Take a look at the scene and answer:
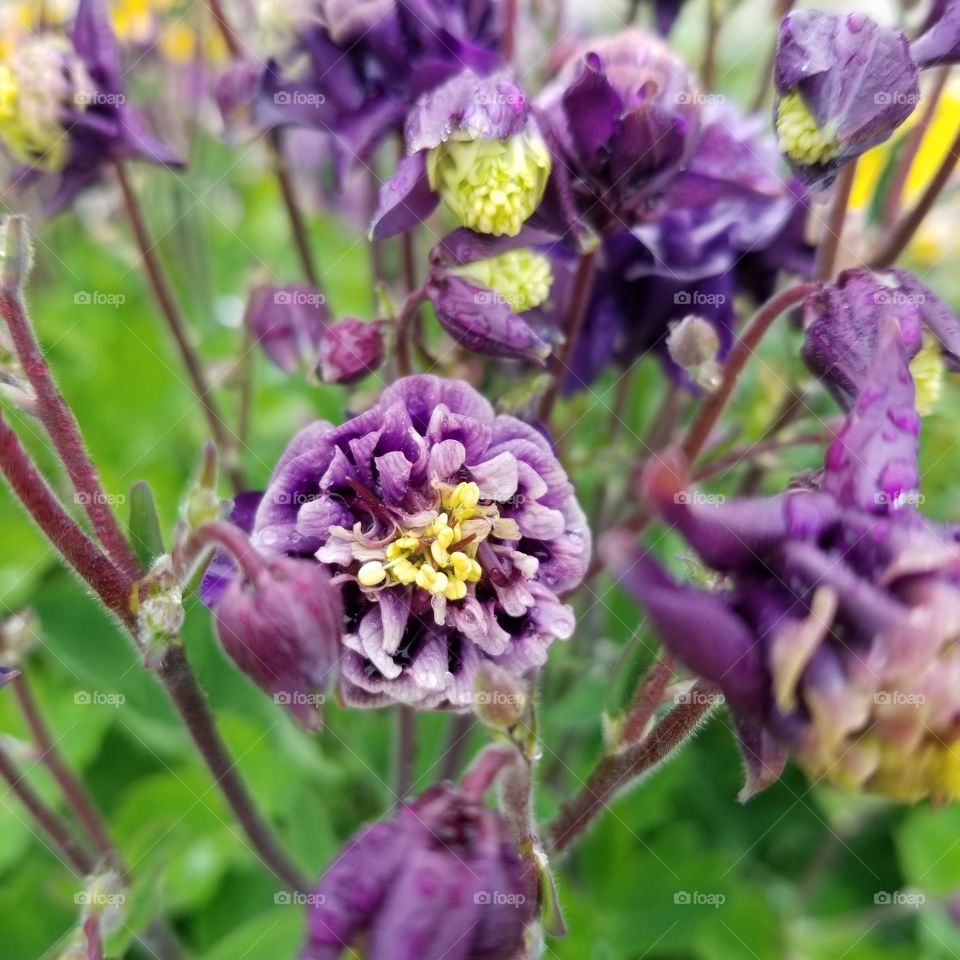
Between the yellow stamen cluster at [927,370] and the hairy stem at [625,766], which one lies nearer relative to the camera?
the hairy stem at [625,766]

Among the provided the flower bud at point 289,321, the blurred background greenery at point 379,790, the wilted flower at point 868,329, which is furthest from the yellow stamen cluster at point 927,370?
the flower bud at point 289,321

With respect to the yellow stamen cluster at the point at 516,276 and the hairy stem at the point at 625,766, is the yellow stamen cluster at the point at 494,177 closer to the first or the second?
the yellow stamen cluster at the point at 516,276

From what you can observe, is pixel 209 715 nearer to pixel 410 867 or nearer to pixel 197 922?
pixel 410 867

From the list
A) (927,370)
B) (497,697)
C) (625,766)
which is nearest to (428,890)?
(497,697)

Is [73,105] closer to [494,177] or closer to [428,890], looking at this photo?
[494,177]

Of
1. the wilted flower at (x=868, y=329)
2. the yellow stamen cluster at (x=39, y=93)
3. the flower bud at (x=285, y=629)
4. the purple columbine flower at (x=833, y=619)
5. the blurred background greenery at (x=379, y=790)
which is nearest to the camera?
the purple columbine flower at (x=833, y=619)

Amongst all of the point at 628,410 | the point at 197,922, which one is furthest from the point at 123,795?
the point at 628,410

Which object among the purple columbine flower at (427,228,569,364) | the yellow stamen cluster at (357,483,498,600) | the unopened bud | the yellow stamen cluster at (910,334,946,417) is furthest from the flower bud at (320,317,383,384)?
the yellow stamen cluster at (910,334,946,417)
